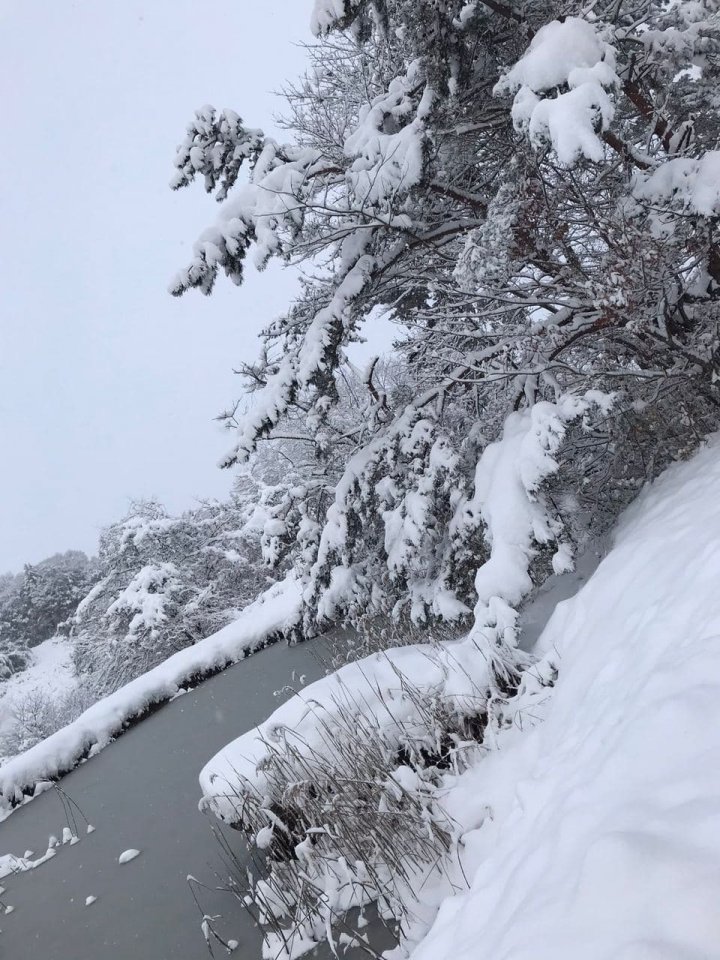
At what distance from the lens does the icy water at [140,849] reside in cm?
432

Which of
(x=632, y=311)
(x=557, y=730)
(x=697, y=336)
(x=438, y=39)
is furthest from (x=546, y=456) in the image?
(x=438, y=39)

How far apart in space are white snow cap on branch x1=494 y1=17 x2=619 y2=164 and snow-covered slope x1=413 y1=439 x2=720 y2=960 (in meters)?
1.97

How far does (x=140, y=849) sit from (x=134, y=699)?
16.4 feet

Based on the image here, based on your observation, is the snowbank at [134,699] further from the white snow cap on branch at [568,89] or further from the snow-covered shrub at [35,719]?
the snow-covered shrub at [35,719]

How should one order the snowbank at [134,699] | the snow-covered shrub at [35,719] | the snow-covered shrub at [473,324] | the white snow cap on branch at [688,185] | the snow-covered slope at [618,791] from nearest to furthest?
the snow-covered slope at [618,791] → the white snow cap on branch at [688,185] → the snow-covered shrub at [473,324] → the snowbank at [134,699] → the snow-covered shrub at [35,719]

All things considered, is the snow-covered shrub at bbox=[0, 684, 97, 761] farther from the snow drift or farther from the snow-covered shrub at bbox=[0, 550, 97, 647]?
the snow drift

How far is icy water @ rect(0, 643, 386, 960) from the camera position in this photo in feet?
14.2

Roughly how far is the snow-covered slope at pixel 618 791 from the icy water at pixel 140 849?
4.36ft

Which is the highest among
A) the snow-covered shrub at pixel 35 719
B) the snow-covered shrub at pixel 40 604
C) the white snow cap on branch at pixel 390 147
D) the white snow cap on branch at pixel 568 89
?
the snow-covered shrub at pixel 40 604

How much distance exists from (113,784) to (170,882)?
3.32m

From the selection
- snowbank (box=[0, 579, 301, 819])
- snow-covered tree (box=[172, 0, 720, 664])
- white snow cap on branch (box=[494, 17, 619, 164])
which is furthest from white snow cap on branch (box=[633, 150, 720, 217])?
snowbank (box=[0, 579, 301, 819])

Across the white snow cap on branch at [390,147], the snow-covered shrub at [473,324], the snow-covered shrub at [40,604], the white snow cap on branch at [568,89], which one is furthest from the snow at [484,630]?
the snow-covered shrub at [40,604]

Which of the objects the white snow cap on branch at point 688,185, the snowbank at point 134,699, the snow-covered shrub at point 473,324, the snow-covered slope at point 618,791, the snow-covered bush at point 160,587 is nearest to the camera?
the snow-covered slope at point 618,791

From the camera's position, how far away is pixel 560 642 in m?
4.13
